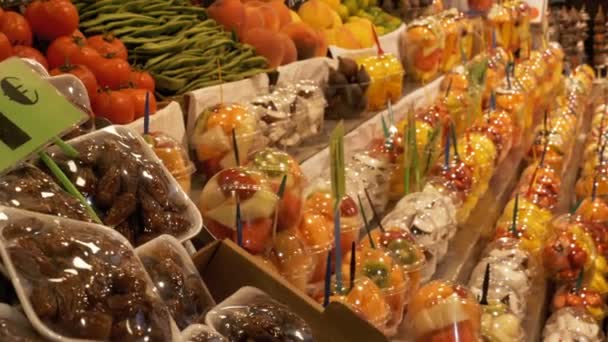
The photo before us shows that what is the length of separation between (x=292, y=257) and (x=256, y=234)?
0.12 m

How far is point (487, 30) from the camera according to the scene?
471 cm

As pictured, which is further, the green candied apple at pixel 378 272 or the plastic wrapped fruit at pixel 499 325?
the plastic wrapped fruit at pixel 499 325

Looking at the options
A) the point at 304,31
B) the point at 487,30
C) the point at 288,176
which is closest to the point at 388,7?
the point at 487,30

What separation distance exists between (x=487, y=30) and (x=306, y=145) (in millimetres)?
→ 2502

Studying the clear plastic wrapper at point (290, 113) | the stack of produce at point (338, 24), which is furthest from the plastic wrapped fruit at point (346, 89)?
the stack of produce at point (338, 24)

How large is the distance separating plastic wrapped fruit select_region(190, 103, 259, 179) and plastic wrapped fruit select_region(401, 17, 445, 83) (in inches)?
67.1

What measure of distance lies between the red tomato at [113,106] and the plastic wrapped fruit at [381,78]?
1.25 m

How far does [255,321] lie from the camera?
3.58 feet

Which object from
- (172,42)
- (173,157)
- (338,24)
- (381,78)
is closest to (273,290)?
(173,157)

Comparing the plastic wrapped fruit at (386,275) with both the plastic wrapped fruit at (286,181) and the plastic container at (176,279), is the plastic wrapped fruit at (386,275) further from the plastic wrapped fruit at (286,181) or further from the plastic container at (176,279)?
the plastic container at (176,279)

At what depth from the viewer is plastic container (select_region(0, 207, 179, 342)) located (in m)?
0.87

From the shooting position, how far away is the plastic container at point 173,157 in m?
1.63

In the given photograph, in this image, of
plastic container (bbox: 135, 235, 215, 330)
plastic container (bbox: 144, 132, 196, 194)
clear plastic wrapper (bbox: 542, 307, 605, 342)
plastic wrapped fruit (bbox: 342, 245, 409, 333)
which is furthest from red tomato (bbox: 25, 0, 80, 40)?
clear plastic wrapper (bbox: 542, 307, 605, 342)

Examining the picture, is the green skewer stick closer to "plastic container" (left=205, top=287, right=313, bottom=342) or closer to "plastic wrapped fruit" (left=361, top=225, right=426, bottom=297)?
"plastic container" (left=205, top=287, right=313, bottom=342)
